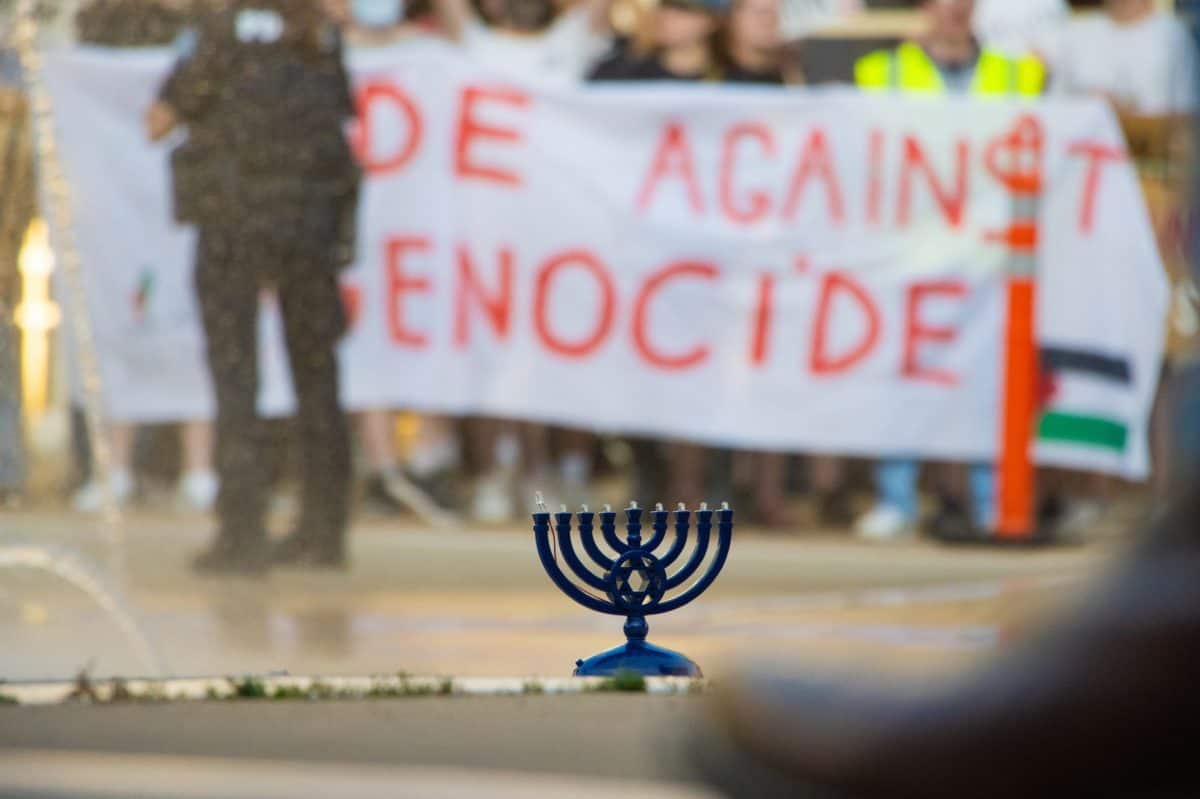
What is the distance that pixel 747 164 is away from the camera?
8.68 meters

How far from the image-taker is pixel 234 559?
6406 millimetres

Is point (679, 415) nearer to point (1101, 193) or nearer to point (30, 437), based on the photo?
point (1101, 193)

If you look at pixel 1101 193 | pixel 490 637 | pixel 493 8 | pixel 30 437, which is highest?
pixel 493 8

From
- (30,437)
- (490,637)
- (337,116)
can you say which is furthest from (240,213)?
(490,637)

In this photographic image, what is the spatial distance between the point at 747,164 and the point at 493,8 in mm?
1133

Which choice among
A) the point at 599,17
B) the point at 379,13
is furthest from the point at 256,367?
the point at 599,17

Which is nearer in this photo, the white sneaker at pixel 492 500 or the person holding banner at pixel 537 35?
the white sneaker at pixel 492 500

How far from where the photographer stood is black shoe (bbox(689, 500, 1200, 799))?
3.55 ft

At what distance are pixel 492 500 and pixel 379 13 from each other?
1.80m

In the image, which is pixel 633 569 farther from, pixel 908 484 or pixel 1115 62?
pixel 1115 62

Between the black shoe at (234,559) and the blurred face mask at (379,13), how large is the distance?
2.63 meters

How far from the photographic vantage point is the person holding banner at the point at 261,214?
636cm

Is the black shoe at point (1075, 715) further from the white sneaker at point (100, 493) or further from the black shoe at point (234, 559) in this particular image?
the white sneaker at point (100, 493)

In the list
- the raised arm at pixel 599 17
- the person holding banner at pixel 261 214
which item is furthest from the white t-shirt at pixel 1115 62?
the person holding banner at pixel 261 214
